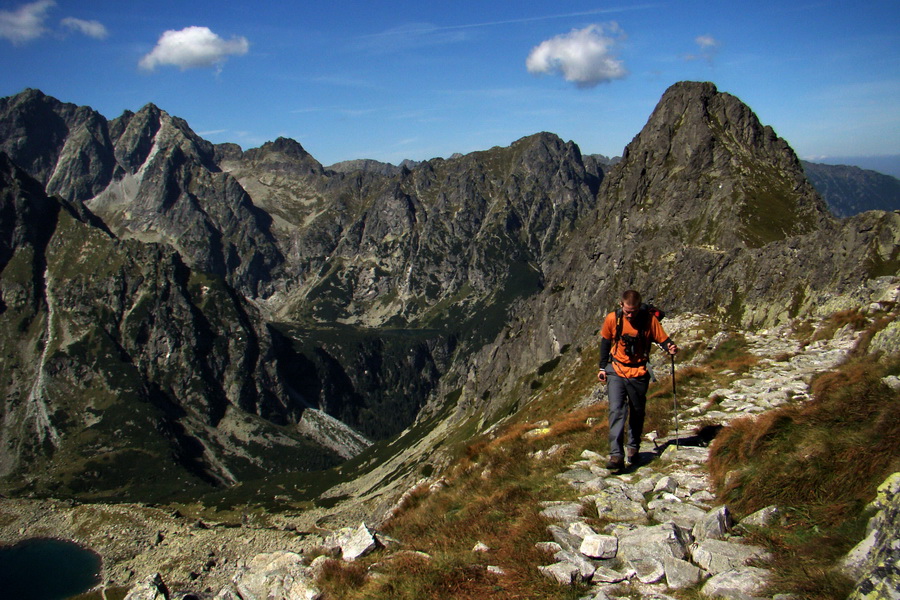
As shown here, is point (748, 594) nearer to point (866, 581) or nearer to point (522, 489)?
point (866, 581)

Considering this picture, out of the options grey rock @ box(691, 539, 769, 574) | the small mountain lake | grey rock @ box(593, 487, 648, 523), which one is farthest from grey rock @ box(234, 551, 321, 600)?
the small mountain lake

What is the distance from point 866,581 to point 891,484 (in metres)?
2.11

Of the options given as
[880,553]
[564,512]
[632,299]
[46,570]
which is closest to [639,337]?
[632,299]

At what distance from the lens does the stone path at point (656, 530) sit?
9.17 metres

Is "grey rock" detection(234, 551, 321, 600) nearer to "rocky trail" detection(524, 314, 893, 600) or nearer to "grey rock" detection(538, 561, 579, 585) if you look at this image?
"grey rock" detection(538, 561, 579, 585)

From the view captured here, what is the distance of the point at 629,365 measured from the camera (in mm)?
16078

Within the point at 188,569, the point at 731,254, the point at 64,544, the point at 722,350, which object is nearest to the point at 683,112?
the point at 731,254

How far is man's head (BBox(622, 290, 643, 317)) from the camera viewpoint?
51.9 ft

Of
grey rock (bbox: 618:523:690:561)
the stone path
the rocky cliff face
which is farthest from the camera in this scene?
the rocky cliff face

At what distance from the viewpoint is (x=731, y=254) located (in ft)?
364

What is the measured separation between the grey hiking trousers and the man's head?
1.81m

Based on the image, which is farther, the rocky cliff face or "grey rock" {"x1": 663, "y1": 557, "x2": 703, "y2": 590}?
the rocky cliff face

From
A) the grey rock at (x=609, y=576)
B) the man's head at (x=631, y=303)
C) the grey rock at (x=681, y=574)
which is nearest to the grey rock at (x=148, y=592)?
the grey rock at (x=609, y=576)

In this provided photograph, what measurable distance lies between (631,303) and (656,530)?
685 centimetres
